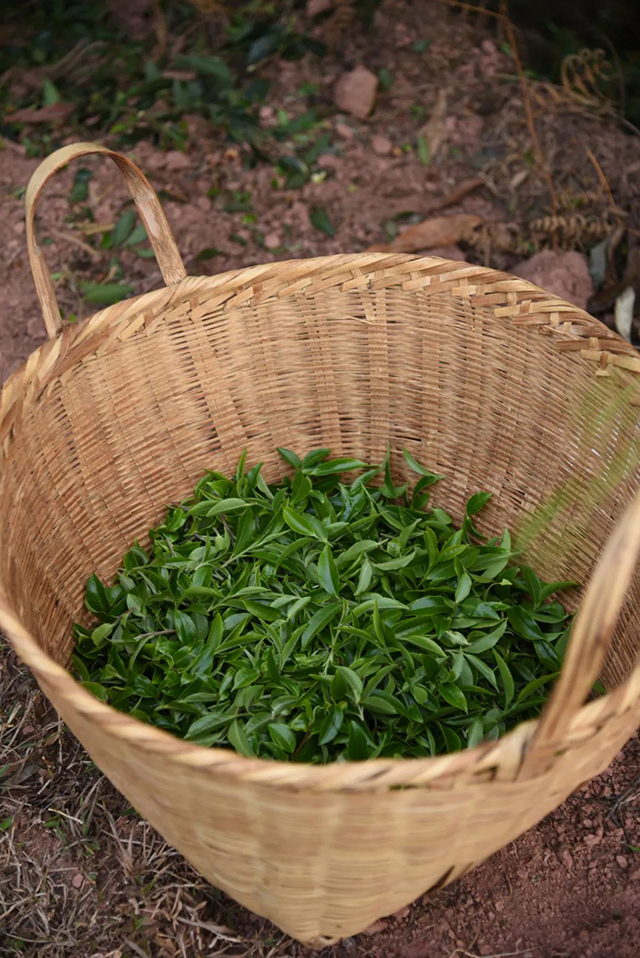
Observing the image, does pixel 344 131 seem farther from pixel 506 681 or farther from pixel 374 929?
pixel 374 929

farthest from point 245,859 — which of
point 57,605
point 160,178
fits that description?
point 160,178

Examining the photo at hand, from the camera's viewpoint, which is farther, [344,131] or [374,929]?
[344,131]

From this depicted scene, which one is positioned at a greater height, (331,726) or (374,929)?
(331,726)

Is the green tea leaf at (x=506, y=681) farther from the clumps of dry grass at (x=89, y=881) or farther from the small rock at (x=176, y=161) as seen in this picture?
the small rock at (x=176, y=161)

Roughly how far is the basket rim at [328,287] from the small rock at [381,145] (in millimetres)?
1068

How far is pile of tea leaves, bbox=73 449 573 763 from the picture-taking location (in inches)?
45.8

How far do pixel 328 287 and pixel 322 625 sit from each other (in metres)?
0.55

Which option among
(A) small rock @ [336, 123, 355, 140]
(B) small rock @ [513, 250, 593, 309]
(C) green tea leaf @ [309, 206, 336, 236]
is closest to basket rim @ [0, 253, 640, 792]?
(B) small rock @ [513, 250, 593, 309]

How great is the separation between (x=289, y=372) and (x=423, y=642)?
53 cm

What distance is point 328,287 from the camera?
1422 mm

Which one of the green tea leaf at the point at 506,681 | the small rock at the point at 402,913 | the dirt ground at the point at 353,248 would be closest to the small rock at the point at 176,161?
the dirt ground at the point at 353,248

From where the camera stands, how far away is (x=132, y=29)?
2.56 metres

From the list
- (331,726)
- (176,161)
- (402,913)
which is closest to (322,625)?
(331,726)

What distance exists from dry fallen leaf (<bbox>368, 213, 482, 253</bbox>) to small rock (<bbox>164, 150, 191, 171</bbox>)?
552mm
